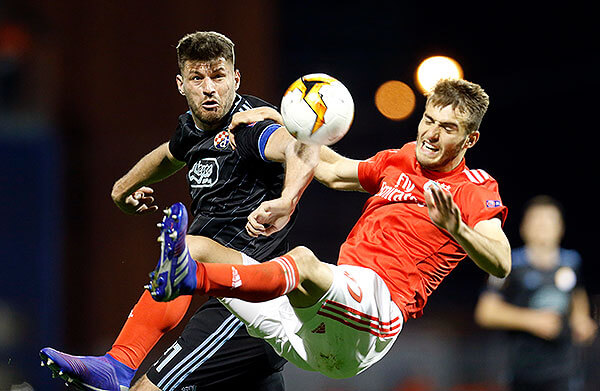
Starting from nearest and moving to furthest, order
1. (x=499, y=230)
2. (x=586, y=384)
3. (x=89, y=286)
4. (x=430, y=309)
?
1. (x=499, y=230)
2. (x=586, y=384)
3. (x=89, y=286)
4. (x=430, y=309)

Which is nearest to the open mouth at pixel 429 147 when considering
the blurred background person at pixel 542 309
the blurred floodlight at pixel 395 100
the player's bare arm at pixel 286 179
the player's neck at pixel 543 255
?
the player's bare arm at pixel 286 179

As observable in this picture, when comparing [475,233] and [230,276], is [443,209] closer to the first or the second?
[475,233]

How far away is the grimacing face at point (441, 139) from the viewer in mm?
3682

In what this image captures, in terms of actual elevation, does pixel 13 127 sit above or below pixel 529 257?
above

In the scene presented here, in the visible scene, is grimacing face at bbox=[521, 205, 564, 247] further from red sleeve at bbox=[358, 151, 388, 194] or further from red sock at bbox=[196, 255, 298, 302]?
red sock at bbox=[196, 255, 298, 302]

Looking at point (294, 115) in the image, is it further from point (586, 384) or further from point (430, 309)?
point (430, 309)

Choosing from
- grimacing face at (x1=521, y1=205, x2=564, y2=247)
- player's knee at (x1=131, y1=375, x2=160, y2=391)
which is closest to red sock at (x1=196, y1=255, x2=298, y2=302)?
player's knee at (x1=131, y1=375, x2=160, y2=391)

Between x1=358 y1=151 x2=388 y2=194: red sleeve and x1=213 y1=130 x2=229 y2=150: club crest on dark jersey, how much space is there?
69 centimetres

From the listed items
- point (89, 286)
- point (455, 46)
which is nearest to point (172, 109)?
point (89, 286)

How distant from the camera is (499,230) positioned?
342cm

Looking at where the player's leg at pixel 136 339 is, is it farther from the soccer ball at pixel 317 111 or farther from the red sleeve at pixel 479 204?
the red sleeve at pixel 479 204

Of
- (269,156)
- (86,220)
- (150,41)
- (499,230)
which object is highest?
(150,41)

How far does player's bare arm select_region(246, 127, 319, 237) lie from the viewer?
9.95 ft

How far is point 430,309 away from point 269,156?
6.87 metres
